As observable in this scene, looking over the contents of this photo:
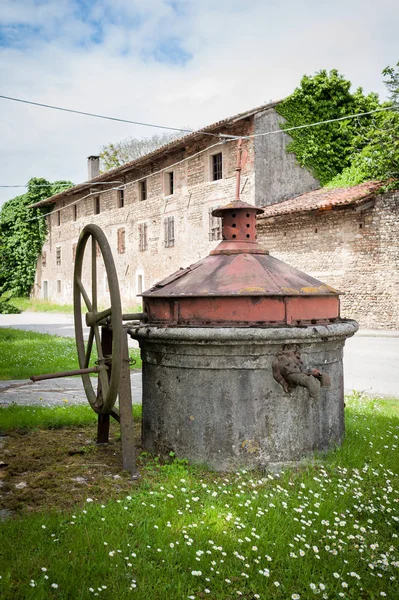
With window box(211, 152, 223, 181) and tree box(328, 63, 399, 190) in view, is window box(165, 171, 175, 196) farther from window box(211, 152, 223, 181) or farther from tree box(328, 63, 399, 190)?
tree box(328, 63, 399, 190)

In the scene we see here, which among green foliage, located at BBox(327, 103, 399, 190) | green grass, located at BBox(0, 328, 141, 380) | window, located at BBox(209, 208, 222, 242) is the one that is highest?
green foliage, located at BBox(327, 103, 399, 190)

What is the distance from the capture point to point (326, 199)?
17312 mm

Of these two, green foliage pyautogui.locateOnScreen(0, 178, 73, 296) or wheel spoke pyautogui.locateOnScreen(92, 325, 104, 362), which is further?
green foliage pyautogui.locateOnScreen(0, 178, 73, 296)

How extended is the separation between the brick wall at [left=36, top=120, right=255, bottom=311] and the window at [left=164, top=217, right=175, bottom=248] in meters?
0.19

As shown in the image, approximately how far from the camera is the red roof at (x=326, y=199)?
16.4 meters

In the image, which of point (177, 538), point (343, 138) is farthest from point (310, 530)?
point (343, 138)

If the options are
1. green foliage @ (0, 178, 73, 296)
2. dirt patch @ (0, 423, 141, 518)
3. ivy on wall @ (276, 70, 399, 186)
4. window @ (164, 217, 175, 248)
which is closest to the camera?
dirt patch @ (0, 423, 141, 518)

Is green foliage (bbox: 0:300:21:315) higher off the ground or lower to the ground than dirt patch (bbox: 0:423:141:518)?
lower

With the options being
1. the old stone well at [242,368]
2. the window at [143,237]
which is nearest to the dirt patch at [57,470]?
the old stone well at [242,368]

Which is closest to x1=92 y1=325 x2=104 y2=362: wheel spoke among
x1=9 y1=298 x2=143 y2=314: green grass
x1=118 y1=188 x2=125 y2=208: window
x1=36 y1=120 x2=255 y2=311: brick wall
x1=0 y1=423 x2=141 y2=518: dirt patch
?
x1=0 y1=423 x2=141 y2=518: dirt patch

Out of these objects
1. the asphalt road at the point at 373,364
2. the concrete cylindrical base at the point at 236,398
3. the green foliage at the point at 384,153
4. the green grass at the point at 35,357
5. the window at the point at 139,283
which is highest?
the green foliage at the point at 384,153

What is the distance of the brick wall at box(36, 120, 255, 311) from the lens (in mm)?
19688

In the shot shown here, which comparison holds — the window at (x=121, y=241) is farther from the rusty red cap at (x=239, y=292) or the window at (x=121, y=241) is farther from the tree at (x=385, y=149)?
the rusty red cap at (x=239, y=292)

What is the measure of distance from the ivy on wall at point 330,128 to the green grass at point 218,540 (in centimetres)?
1621
